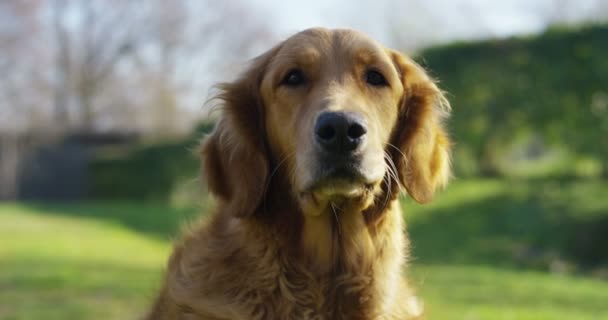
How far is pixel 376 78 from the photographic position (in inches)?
153

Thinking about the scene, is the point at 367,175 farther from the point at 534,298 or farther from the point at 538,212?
the point at 538,212

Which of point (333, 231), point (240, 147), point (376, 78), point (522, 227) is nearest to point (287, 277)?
point (333, 231)

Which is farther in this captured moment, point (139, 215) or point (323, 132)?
point (139, 215)

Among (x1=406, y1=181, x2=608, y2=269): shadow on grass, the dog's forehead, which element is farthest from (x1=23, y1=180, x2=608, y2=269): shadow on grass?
the dog's forehead

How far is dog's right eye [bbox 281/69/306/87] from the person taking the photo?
150 inches

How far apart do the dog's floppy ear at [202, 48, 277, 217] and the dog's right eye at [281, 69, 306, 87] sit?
0.26 m

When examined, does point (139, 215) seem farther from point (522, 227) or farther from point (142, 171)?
point (522, 227)

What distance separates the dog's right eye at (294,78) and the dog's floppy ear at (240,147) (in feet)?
0.85

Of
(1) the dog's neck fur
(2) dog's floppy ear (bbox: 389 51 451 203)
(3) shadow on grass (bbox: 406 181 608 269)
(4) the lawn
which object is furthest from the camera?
(3) shadow on grass (bbox: 406 181 608 269)

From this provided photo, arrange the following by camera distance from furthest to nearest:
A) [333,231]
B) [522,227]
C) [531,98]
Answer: [531,98] → [522,227] → [333,231]

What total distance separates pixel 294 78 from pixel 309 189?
2.20 feet

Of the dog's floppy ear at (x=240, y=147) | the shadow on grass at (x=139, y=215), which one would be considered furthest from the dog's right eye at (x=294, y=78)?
the shadow on grass at (x=139, y=215)

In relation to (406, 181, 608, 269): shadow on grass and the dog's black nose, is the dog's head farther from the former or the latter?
(406, 181, 608, 269): shadow on grass

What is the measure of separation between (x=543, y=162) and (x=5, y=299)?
51.3 feet
